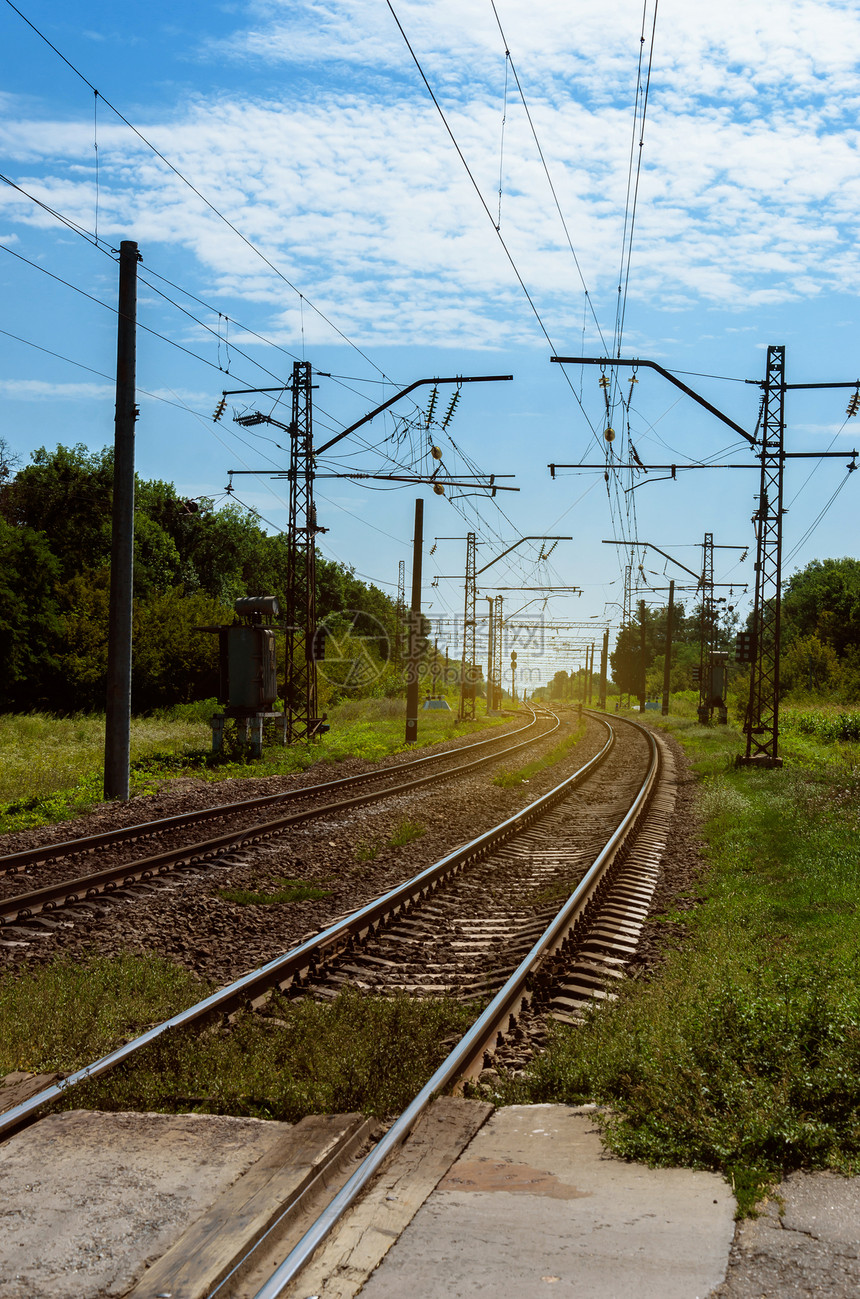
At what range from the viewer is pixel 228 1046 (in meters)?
5.66

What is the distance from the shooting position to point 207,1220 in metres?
3.76

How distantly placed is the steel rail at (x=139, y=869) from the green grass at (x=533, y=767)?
18.2 ft

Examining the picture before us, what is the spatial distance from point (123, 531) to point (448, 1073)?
44.7 feet

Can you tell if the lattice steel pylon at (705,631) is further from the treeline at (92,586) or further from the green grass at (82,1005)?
the green grass at (82,1005)

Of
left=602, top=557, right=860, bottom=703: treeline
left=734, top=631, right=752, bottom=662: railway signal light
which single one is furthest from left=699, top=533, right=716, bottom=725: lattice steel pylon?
left=734, top=631, right=752, bottom=662: railway signal light

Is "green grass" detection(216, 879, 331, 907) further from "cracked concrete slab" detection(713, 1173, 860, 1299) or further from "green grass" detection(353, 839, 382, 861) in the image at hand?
"cracked concrete slab" detection(713, 1173, 860, 1299)

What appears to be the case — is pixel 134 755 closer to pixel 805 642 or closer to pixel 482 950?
pixel 482 950

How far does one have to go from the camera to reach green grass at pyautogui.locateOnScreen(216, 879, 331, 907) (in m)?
9.79

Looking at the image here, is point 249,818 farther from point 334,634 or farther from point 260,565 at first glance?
point 260,565

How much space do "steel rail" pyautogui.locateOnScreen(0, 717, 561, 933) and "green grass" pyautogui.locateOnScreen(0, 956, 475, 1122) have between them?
2234 mm

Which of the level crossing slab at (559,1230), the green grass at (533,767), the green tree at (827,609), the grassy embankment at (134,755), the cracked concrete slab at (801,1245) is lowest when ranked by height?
the green grass at (533,767)

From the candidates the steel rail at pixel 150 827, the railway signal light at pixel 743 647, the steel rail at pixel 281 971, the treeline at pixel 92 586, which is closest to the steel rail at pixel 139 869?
the steel rail at pixel 150 827

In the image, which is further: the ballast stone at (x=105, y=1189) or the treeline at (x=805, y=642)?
the treeline at (x=805, y=642)

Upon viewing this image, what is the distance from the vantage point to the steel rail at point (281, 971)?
4918 millimetres
